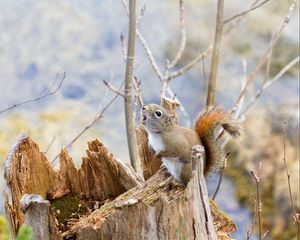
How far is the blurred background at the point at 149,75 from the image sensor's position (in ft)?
9.61

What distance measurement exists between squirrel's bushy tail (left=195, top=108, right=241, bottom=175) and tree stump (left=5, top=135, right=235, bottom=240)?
0.11 metres

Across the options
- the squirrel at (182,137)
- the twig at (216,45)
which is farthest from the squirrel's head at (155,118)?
the twig at (216,45)

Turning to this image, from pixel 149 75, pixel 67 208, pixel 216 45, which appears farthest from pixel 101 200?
pixel 149 75

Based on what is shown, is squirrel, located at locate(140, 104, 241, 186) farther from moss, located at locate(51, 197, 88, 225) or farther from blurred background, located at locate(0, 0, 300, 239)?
blurred background, located at locate(0, 0, 300, 239)

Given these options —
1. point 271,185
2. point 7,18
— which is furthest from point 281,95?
point 7,18

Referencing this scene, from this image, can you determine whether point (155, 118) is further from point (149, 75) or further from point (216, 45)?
point (149, 75)

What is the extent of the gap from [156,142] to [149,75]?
173cm

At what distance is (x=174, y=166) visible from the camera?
54.1 inches

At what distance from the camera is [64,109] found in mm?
2961

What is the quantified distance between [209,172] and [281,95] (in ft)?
6.73

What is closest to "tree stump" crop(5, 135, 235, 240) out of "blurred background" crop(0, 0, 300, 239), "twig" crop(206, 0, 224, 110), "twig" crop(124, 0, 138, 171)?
"twig" crop(124, 0, 138, 171)

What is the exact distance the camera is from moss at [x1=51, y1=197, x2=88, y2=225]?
1404mm

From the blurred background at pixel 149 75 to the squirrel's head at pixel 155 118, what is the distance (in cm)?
133

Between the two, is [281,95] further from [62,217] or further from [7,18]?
[62,217]
